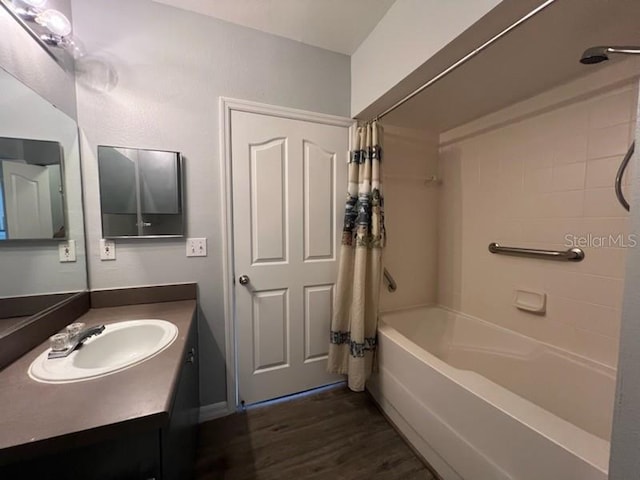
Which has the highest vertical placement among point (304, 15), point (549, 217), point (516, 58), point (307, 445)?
point (304, 15)

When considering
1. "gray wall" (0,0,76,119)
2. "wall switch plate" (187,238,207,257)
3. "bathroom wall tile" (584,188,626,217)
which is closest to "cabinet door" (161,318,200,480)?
"wall switch plate" (187,238,207,257)

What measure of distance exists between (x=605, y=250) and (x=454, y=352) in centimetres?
116

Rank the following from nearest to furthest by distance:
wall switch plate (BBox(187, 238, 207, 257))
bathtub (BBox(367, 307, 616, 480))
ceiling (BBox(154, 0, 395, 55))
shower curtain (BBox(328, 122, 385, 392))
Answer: bathtub (BBox(367, 307, 616, 480))
ceiling (BBox(154, 0, 395, 55))
wall switch plate (BBox(187, 238, 207, 257))
shower curtain (BBox(328, 122, 385, 392))

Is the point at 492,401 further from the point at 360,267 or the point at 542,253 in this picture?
the point at 542,253

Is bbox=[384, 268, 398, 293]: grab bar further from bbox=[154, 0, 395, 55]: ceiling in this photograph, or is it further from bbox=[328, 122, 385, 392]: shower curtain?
bbox=[154, 0, 395, 55]: ceiling

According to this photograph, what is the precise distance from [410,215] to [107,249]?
219cm

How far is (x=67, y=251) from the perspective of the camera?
1.19 m

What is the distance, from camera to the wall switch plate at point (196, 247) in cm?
152

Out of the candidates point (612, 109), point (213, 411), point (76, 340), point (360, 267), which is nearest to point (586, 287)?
point (612, 109)

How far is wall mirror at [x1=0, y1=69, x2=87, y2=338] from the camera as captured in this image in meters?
0.88

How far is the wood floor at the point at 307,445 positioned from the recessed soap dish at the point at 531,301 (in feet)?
3.88

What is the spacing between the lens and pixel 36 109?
3.32 feet

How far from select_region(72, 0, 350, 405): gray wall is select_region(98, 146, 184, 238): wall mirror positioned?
6 cm

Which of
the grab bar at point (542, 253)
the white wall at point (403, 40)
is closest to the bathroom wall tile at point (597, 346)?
the grab bar at point (542, 253)
